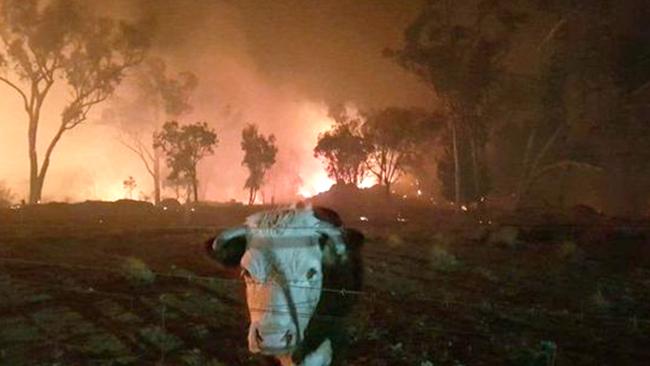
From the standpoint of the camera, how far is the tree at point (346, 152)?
58.8 meters

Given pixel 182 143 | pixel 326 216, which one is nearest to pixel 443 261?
pixel 326 216

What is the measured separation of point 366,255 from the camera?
18.6 m

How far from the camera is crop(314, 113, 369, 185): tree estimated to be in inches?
2315

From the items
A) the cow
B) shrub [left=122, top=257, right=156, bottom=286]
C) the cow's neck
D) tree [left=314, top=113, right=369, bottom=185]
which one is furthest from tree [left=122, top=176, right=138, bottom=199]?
the cow's neck

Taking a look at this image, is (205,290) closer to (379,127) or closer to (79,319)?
(79,319)

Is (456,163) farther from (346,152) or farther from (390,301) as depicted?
(390,301)

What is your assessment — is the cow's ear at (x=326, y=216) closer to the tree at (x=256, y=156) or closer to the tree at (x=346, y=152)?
the tree at (x=346, y=152)

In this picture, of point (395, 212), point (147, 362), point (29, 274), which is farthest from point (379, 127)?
point (147, 362)

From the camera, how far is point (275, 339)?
6027mm

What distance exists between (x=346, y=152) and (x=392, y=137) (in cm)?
648

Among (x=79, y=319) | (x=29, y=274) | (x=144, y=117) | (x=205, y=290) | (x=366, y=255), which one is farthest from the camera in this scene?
(x=144, y=117)

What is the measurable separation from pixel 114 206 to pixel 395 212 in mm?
15425

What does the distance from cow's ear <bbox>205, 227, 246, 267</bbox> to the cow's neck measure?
112 centimetres

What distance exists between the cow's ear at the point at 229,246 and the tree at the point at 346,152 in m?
50.3
